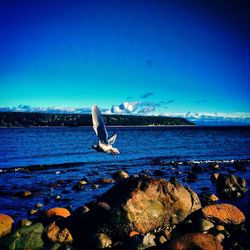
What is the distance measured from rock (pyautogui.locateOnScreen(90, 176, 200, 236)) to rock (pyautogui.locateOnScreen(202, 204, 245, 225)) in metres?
0.55

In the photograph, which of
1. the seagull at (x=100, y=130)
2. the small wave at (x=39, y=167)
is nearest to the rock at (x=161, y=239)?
the seagull at (x=100, y=130)

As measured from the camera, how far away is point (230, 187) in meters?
20.8

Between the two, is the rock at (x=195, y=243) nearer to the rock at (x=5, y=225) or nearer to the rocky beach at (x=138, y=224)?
the rocky beach at (x=138, y=224)

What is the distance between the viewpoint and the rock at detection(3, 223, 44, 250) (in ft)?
36.2

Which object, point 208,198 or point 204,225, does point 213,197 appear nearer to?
point 208,198

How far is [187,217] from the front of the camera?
13.9 m

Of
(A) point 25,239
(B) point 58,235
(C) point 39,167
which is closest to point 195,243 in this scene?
(B) point 58,235

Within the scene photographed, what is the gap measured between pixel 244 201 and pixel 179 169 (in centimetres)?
1368

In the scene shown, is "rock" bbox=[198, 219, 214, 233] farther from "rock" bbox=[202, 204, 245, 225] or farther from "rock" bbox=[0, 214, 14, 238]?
"rock" bbox=[0, 214, 14, 238]

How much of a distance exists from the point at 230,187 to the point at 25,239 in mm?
13628

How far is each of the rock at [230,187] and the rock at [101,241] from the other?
31.0 feet

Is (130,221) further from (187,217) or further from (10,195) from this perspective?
(10,195)

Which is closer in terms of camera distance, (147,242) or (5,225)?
(147,242)

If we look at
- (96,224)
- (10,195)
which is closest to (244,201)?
(96,224)
